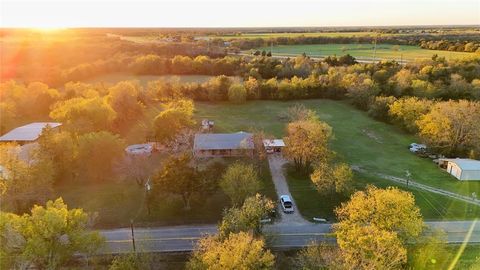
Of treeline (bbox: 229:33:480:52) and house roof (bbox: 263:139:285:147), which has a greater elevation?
treeline (bbox: 229:33:480:52)

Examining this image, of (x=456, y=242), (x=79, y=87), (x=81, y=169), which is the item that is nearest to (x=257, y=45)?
(x=79, y=87)

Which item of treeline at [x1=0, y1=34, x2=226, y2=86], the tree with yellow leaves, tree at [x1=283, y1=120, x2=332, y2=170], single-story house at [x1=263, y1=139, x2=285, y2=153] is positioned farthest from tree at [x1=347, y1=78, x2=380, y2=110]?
treeline at [x1=0, y1=34, x2=226, y2=86]

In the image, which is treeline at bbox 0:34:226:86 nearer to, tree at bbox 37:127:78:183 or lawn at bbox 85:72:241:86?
lawn at bbox 85:72:241:86

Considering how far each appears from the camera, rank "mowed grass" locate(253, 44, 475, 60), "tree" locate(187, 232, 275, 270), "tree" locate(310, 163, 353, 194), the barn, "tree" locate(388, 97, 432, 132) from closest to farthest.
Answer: "tree" locate(187, 232, 275, 270)
"tree" locate(310, 163, 353, 194)
the barn
"tree" locate(388, 97, 432, 132)
"mowed grass" locate(253, 44, 475, 60)

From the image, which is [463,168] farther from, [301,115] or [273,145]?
[273,145]

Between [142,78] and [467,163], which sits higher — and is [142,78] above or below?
above

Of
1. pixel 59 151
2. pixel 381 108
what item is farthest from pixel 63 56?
pixel 381 108

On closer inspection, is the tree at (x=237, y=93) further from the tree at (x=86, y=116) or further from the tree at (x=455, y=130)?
the tree at (x=455, y=130)

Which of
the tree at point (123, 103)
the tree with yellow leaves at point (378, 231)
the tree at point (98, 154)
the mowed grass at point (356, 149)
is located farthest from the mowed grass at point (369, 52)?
the tree with yellow leaves at point (378, 231)
